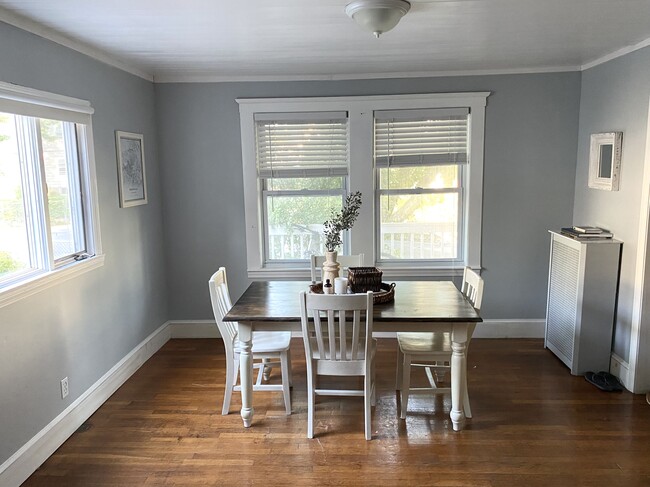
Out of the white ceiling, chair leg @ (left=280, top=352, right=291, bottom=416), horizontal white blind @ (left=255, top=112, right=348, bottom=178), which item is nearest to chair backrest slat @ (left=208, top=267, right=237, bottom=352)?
chair leg @ (left=280, top=352, right=291, bottom=416)

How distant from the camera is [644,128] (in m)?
3.25

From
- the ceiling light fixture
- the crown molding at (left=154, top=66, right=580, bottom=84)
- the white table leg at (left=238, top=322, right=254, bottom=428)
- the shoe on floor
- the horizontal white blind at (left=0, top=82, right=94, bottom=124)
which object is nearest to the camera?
the ceiling light fixture

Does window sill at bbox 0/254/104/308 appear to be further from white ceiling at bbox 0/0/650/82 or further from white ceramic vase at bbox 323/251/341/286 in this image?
white ceramic vase at bbox 323/251/341/286

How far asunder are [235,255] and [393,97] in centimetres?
199

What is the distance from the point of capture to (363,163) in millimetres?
4344

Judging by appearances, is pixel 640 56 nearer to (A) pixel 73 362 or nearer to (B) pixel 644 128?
(B) pixel 644 128

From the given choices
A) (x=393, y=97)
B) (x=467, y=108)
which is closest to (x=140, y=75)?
(x=393, y=97)

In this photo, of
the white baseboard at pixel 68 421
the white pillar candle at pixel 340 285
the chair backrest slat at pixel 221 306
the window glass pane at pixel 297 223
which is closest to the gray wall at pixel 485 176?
the window glass pane at pixel 297 223

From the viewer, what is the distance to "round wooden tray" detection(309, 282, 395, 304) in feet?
10.2

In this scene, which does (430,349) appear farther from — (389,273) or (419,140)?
(419,140)

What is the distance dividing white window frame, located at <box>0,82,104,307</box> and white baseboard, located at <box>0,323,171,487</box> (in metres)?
0.79

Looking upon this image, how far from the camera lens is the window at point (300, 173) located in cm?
436

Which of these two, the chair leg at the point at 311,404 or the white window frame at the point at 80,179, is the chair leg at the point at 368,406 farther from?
the white window frame at the point at 80,179

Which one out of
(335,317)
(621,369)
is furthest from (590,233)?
(335,317)
